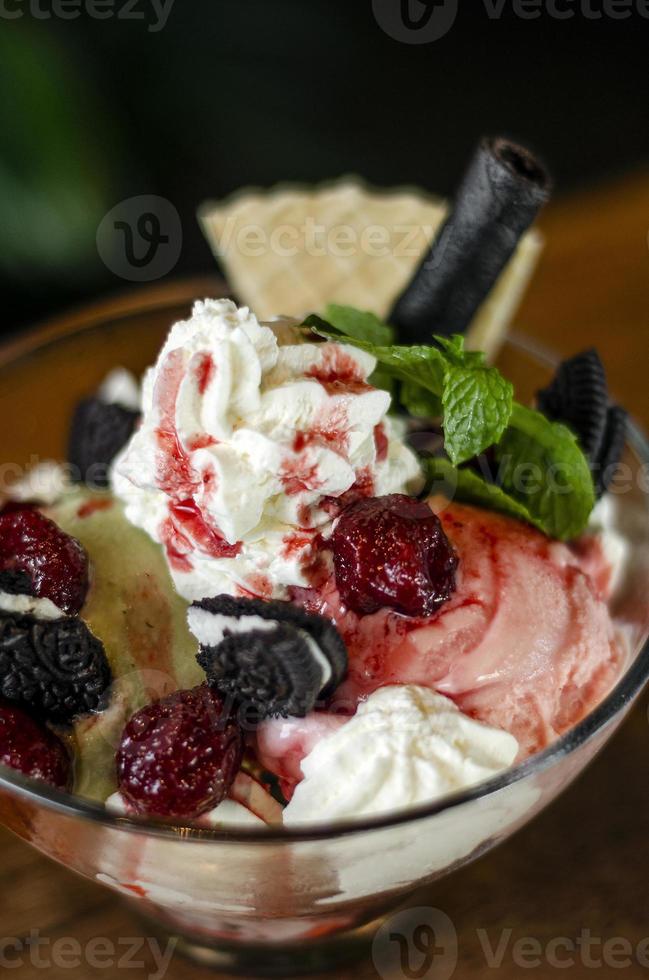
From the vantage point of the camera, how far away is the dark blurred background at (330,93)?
3490 millimetres

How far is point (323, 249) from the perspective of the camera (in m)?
2.03

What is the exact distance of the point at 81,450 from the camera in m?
1.57

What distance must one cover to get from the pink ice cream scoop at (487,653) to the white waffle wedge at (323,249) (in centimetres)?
82

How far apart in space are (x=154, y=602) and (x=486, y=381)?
475 mm

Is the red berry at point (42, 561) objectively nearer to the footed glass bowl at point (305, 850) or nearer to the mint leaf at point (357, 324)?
the footed glass bowl at point (305, 850)

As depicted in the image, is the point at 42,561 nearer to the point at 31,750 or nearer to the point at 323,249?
the point at 31,750

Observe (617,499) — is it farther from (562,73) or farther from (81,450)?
(562,73)

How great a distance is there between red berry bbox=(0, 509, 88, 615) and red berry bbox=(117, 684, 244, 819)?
0.19 metres

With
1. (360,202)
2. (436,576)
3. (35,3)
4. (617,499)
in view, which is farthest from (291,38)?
(436,576)

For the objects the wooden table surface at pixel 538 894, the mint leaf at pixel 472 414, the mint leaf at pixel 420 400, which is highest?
the mint leaf at pixel 472 414

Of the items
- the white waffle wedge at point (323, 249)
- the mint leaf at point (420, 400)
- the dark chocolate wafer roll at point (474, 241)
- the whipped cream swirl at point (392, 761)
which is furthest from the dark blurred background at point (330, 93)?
the whipped cream swirl at point (392, 761)

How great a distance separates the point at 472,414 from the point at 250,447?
271mm

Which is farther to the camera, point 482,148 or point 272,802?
point 482,148

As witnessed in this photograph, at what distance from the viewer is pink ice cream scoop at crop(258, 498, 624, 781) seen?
115 cm
